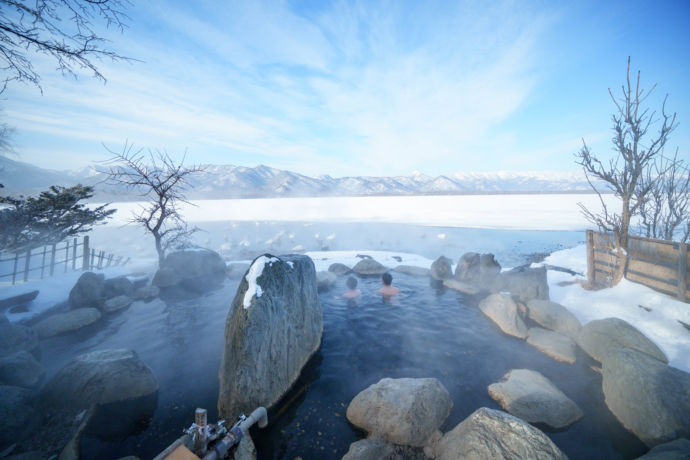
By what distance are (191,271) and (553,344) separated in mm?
15499

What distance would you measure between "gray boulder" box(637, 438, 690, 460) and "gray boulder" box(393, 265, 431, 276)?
10386mm

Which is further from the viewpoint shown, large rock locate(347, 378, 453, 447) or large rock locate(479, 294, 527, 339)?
large rock locate(479, 294, 527, 339)

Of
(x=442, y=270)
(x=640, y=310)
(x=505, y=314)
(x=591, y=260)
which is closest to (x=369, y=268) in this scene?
(x=442, y=270)

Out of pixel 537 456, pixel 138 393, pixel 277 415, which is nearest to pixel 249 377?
pixel 277 415

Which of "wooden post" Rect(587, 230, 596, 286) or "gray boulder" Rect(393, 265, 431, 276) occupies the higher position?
"wooden post" Rect(587, 230, 596, 286)

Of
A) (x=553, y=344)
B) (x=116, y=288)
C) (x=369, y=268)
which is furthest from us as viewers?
(x=369, y=268)

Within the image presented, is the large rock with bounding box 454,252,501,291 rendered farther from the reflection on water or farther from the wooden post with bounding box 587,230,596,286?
the wooden post with bounding box 587,230,596,286

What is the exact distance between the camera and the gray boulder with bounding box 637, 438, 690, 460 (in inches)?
122

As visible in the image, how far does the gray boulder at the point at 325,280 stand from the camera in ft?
39.9

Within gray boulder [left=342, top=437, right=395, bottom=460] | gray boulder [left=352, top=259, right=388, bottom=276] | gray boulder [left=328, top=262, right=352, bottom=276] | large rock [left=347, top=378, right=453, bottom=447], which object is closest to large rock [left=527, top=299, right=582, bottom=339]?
large rock [left=347, top=378, right=453, bottom=447]

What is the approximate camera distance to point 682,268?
6.44 metres

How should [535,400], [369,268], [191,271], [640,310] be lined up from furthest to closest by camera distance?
[369,268], [191,271], [640,310], [535,400]

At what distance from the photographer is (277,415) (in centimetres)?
471

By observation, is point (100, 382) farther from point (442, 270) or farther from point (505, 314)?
point (442, 270)
